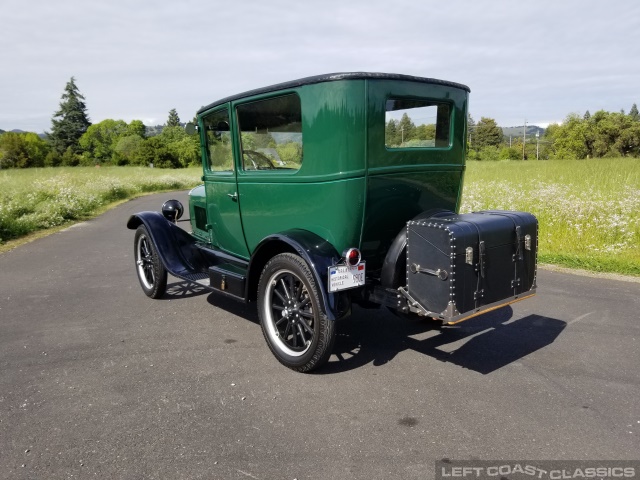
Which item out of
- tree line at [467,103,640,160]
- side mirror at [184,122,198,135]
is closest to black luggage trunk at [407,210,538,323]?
side mirror at [184,122,198,135]

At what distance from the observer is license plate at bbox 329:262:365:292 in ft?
11.1

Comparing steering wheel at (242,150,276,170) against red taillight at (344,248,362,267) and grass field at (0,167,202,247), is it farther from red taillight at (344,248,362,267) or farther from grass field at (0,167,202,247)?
grass field at (0,167,202,247)

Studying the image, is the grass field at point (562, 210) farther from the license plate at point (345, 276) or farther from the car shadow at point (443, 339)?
the license plate at point (345, 276)

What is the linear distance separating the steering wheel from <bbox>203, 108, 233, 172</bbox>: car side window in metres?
0.26

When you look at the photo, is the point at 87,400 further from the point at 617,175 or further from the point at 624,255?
the point at 617,175

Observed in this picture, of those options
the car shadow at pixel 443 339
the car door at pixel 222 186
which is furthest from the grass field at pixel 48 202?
the car shadow at pixel 443 339

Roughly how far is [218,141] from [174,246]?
1.39 meters

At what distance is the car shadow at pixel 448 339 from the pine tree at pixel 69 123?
8393 centimetres

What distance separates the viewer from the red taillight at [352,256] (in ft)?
11.2

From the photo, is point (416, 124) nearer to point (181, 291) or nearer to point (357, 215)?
point (357, 215)

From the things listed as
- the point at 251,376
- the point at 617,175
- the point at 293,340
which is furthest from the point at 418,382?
the point at 617,175

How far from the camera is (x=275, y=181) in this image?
401 centimetres

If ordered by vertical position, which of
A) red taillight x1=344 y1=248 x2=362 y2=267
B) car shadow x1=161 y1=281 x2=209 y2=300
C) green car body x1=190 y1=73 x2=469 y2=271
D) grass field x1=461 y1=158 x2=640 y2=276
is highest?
green car body x1=190 y1=73 x2=469 y2=271

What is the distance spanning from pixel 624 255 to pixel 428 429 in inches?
235
